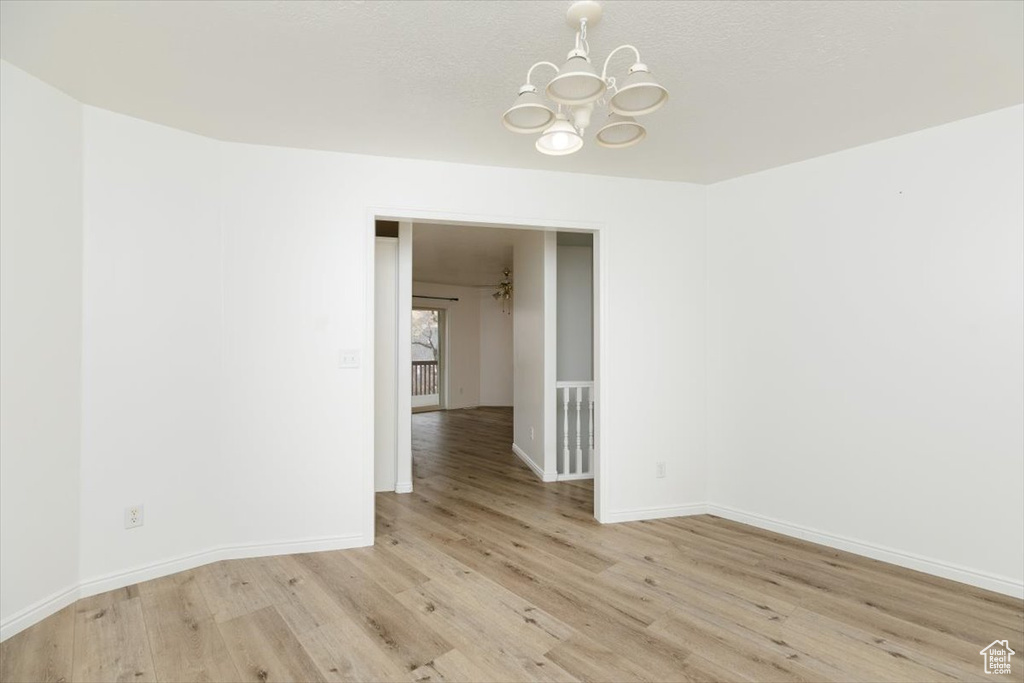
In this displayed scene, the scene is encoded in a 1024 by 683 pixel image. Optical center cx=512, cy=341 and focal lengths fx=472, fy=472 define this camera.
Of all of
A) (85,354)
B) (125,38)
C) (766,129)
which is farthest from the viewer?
(766,129)

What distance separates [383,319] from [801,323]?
304cm

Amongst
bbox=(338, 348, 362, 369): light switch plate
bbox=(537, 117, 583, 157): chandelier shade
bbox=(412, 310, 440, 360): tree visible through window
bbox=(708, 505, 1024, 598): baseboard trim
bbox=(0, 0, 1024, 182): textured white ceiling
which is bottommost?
bbox=(708, 505, 1024, 598): baseboard trim

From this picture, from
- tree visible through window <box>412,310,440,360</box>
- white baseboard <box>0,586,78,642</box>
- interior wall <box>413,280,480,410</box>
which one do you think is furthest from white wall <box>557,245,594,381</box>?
tree visible through window <box>412,310,440,360</box>

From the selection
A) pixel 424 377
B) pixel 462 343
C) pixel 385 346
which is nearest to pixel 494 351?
pixel 462 343

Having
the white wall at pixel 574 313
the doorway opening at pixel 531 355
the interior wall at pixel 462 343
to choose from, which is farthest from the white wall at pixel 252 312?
the interior wall at pixel 462 343

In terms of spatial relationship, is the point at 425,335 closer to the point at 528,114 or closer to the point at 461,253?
the point at 461,253

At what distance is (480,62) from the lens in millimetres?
1950

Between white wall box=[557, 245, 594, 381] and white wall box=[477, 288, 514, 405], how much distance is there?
16.6 feet

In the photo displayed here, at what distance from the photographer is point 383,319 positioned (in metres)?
3.85

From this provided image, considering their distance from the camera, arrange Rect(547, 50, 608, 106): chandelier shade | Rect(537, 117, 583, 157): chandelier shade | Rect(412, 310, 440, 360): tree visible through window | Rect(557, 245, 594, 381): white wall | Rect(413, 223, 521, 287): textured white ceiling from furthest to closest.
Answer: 1. Rect(412, 310, 440, 360): tree visible through window
2. Rect(413, 223, 521, 287): textured white ceiling
3. Rect(557, 245, 594, 381): white wall
4. Rect(537, 117, 583, 157): chandelier shade
5. Rect(547, 50, 608, 106): chandelier shade

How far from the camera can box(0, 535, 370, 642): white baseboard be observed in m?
2.05

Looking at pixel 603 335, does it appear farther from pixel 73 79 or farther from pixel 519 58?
pixel 73 79

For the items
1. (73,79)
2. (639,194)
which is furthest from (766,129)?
(73,79)

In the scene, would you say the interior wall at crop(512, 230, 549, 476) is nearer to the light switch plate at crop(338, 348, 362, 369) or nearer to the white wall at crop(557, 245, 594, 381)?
the white wall at crop(557, 245, 594, 381)
